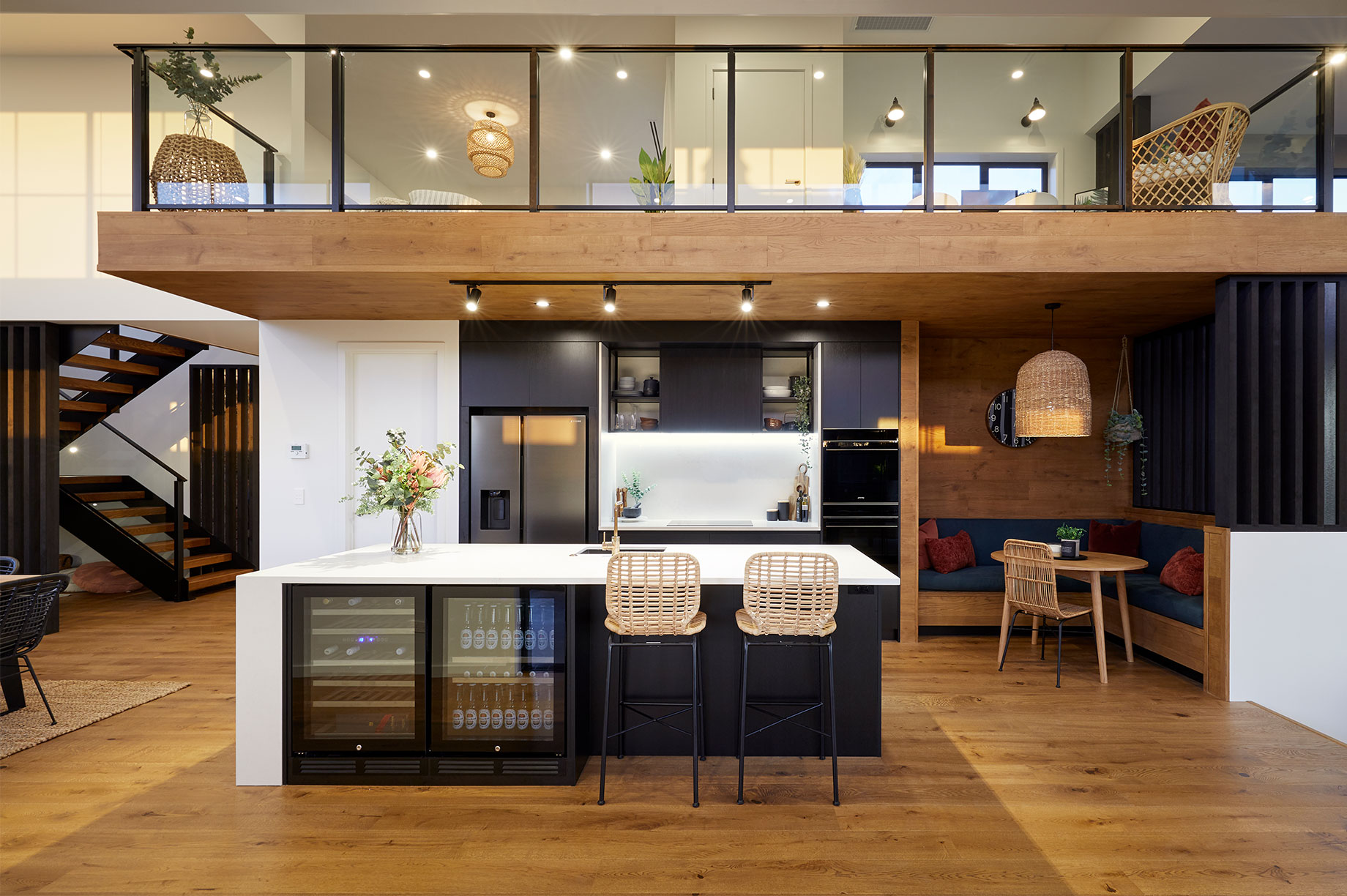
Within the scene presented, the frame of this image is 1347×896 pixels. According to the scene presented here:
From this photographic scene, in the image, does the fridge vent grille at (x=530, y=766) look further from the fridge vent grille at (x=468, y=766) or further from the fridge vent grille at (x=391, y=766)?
the fridge vent grille at (x=391, y=766)

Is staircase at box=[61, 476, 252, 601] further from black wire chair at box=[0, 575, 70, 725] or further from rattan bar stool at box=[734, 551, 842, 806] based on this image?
rattan bar stool at box=[734, 551, 842, 806]

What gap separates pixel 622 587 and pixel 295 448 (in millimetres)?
4062

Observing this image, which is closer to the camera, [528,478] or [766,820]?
[766,820]

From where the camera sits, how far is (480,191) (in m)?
4.11

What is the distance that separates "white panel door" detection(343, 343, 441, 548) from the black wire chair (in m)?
2.03

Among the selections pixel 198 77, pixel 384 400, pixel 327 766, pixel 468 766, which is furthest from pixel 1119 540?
pixel 198 77

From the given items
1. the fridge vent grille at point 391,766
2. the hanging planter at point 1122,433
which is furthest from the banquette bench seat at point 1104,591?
the fridge vent grille at point 391,766

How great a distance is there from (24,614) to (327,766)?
2.19 metres

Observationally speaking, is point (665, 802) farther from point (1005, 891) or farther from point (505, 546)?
point (505, 546)

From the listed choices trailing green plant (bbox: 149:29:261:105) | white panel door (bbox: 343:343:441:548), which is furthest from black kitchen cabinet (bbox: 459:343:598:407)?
trailing green plant (bbox: 149:29:261:105)

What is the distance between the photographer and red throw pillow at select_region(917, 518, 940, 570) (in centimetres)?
579

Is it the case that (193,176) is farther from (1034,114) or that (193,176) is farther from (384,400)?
(1034,114)

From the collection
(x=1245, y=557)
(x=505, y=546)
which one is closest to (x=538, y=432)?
(x=505, y=546)

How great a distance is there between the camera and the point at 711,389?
5.60 m
